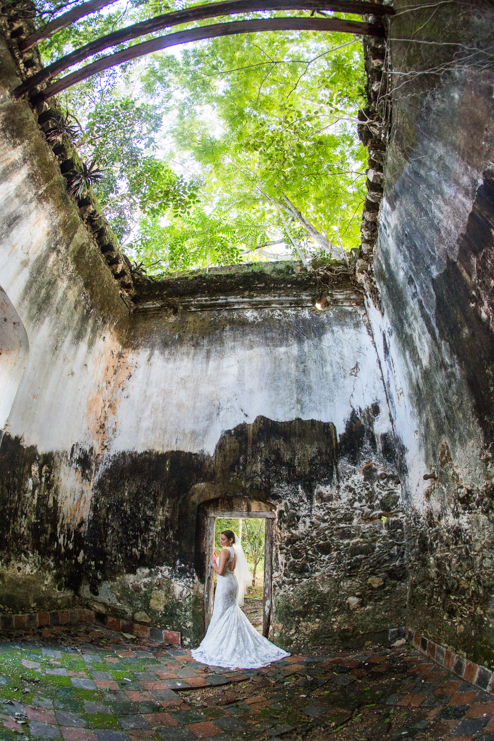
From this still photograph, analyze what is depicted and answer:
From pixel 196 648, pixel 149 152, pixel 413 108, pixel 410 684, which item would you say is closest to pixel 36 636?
pixel 196 648

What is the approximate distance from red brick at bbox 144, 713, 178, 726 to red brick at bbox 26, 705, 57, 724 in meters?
0.61

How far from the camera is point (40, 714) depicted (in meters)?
2.59

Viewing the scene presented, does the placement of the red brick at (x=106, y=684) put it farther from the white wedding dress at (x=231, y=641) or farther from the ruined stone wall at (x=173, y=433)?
the ruined stone wall at (x=173, y=433)

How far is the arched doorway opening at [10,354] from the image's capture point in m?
4.00

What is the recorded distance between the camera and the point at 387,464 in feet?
16.2

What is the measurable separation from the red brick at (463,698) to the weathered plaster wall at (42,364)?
3734 millimetres

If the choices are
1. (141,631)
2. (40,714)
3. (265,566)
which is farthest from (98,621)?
(40,714)

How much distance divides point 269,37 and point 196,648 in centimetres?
764

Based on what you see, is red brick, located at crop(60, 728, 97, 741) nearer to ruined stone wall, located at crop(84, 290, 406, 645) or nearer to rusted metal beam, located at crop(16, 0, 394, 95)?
ruined stone wall, located at crop(84, 290, 406, 645)

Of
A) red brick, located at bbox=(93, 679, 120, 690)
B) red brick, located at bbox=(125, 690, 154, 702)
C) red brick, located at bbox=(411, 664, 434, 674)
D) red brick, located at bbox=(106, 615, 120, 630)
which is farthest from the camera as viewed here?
red brick, located at bbox=(106, 615, 120, 630)

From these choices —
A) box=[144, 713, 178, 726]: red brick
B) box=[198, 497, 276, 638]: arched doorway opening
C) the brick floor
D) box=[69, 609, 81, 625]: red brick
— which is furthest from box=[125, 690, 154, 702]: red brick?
box=[69, 609, 81, 625]: red brick

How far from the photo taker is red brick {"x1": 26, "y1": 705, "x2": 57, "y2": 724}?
253 centimetres

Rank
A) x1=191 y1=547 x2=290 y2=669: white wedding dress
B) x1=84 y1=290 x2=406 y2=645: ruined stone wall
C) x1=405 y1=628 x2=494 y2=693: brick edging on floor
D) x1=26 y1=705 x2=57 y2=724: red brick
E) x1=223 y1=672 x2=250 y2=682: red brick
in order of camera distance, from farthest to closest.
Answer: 1. x1=84 y1=290 x2=406 y2=645: ruined stone wall
2. x1=191 y1=547 x2=290 y2=669: white wedding dress
3. x1=223 y1=672 x2=250 y2=682: red brick
4. x1=405 y1=628 x2=494 y2=693: brick edging on floor
5. x1=26 y1=705 x2=57 y2=724: red brick

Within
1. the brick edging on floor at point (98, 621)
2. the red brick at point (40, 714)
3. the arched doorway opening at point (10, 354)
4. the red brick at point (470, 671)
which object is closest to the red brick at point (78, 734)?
the red brick at point (40, 714)
